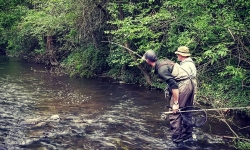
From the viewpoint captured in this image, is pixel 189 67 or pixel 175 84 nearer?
pixel 175 84

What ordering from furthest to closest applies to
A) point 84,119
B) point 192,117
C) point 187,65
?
1. point 84,119
2. point 192,117
3. point 187,65

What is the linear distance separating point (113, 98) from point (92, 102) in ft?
4.13

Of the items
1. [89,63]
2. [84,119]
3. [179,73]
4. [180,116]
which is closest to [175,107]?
[180,116]

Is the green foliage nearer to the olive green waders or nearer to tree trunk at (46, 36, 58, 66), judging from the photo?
tree trunk at (46, 36, 58, 66)

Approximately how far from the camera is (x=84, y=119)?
980 cm

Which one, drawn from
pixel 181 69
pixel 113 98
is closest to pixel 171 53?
pixel 113 98

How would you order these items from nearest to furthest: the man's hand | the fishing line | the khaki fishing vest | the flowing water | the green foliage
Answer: the man's hand
the khaki fishing vest
the fishing line
the flowing water
the green foliage

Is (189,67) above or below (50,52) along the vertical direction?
above

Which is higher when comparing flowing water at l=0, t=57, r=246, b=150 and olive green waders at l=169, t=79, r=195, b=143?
olive green waders at l=169, t=79, r=195, b=143

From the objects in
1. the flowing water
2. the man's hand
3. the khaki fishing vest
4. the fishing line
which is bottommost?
the flowing water

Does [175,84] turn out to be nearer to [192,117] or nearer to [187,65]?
[187,65]

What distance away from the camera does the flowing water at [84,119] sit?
7.63 m

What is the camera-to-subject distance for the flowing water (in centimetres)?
763

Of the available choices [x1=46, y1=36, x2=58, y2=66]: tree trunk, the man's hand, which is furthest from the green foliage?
the man's hand
